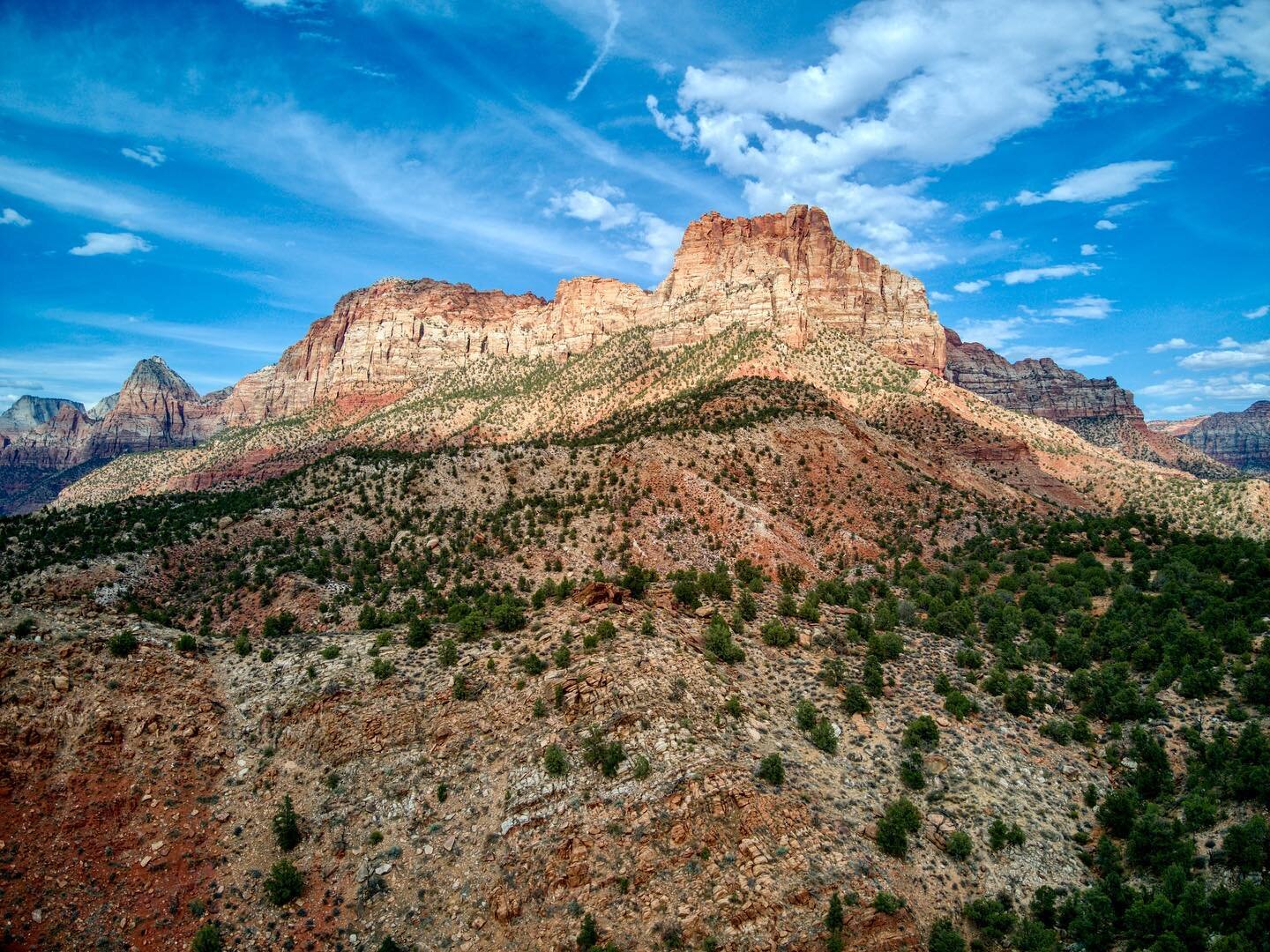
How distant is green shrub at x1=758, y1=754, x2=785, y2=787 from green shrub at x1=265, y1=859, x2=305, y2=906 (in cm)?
1449

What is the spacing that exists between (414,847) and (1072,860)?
70.4ft

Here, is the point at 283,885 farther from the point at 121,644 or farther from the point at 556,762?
the point at 121,644

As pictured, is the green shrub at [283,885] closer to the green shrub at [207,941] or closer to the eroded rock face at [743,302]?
the green shrub at [207,941]

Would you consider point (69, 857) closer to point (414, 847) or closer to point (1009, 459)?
point (414, 847)

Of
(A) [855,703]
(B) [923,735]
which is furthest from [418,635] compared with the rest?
(B) [923,735]

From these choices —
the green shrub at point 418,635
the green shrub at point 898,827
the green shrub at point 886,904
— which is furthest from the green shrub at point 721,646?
the green shrub at point 418,635

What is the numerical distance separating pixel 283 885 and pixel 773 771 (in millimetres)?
15174

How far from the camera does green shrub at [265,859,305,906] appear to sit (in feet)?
58.2

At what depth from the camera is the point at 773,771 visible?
20.4 meters

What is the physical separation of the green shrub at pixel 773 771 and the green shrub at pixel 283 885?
→ 571 inches

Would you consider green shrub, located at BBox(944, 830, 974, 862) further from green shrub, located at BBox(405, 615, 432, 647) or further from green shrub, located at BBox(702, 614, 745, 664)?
green shrub, located at BBox(405, 615, 432, 647)

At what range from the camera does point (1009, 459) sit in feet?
320

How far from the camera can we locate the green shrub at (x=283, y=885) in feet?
58.2

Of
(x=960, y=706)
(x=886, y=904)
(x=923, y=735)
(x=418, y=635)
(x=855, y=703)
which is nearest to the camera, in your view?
(x=886, y=904)
